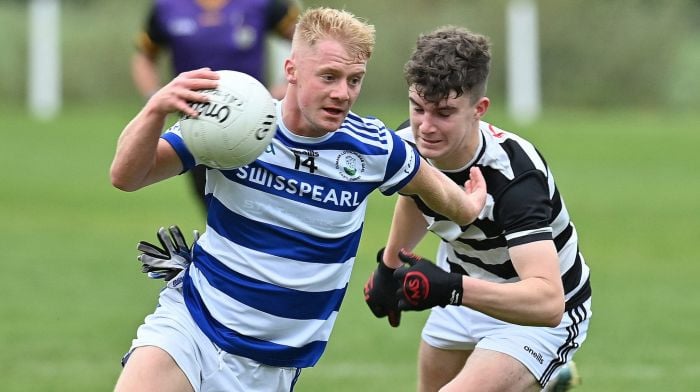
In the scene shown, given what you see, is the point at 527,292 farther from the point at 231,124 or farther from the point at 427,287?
the point at 231,124

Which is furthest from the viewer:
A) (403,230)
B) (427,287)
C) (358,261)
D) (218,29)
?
(358,261)

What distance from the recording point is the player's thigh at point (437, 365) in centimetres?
642

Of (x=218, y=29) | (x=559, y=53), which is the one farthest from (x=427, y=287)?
(x=559, y=53)

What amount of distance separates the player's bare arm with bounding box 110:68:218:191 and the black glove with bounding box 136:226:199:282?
654 millimetres

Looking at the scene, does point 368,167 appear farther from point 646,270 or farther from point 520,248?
point 646,270

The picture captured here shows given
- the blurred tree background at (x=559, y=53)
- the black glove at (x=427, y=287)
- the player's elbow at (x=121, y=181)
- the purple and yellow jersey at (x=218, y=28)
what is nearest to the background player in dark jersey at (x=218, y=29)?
the purple and yellow jersey at (x=218, y=28)

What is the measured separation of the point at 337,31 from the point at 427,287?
1.05 meters

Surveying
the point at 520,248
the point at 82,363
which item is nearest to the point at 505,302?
the point at 520,248

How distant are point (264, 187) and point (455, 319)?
1.51 meters

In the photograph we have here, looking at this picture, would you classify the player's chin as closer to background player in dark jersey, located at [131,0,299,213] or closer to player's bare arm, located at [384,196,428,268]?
player's bare arm, located at [384,196,428,268]

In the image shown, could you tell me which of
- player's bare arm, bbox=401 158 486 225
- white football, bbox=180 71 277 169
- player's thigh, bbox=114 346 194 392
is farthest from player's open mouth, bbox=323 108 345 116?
player's thigh, bbox=114 346 194 392

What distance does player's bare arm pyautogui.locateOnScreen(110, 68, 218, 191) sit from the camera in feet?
15.4

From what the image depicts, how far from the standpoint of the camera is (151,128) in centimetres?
470

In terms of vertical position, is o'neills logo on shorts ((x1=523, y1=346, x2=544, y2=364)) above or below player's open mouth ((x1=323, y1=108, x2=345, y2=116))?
below
